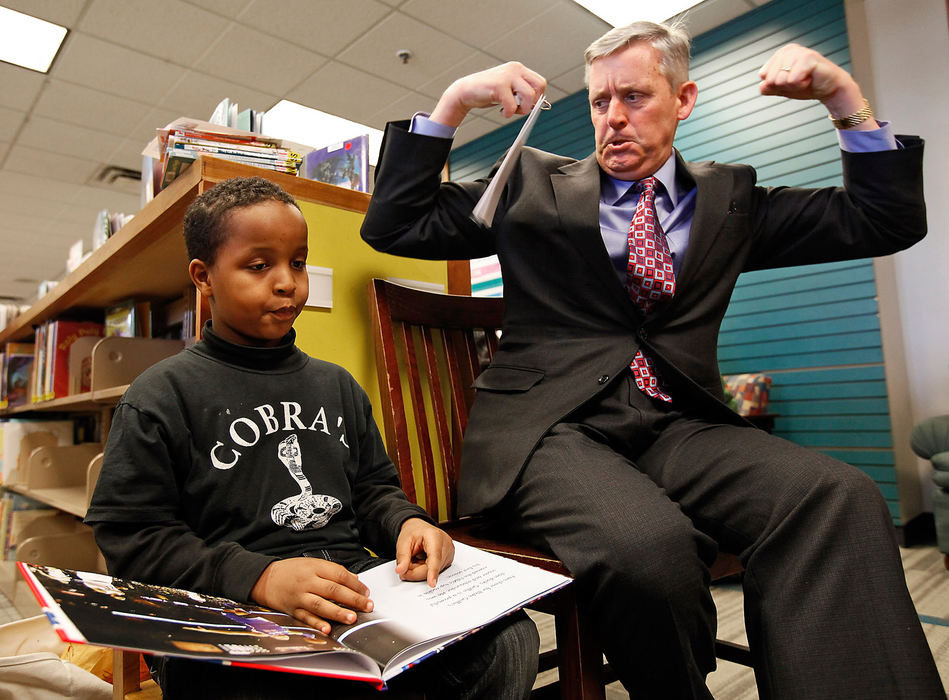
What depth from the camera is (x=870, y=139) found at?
1.12 meters

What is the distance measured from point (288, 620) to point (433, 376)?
759 millimetres

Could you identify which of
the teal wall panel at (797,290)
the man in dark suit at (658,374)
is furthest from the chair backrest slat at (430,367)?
the teal wall panel at (797,290)

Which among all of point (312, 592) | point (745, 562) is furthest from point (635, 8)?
point (312, 592)

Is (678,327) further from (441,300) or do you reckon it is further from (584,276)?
(441,300)

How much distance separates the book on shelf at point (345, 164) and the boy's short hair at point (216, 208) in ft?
1.88

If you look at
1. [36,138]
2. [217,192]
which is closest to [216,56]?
[36,138]

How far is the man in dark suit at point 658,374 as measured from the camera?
2.39 ft

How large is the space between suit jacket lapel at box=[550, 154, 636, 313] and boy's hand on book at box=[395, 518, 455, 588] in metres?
0.51

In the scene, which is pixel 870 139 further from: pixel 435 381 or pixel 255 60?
pixel 255 60

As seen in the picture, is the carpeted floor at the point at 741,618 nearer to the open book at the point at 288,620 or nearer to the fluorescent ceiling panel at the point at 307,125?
the open book at the point at 288,620

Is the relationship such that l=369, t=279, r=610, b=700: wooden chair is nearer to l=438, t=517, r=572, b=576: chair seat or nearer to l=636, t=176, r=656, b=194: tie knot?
l=438, t=517, r=572, b=576: chair seat

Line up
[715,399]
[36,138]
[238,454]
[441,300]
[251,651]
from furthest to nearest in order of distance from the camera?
[36,138], [441,300], [715,399], [238,454], [251,651]

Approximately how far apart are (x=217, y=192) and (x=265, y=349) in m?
0.25

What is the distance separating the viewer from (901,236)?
115 cm
